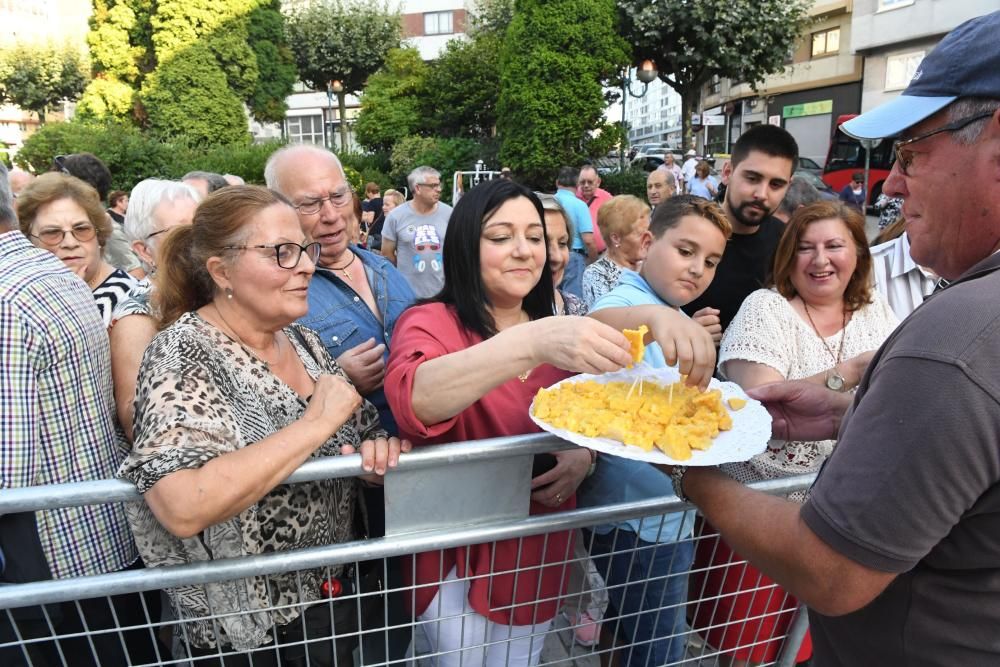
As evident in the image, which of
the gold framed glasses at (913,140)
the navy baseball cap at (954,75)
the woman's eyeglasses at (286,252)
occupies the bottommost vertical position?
the woman's eyeglasses at (286,252)

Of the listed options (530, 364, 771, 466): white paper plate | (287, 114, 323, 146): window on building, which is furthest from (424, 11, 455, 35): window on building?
(530, 364, 771, 466): white paper plate

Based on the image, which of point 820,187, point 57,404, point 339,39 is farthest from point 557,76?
point 339,39

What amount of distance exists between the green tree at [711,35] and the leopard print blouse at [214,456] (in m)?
16.8

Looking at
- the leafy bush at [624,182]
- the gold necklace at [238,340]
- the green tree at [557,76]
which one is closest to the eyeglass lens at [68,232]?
the gold necklace at [238,340]

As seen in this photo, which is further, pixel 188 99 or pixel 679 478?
pixel 188 99

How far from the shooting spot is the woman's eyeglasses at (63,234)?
10.6 feet

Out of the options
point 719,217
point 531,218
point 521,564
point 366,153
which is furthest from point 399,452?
point 366,153

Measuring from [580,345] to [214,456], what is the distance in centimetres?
93

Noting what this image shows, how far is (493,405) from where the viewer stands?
2.01 m

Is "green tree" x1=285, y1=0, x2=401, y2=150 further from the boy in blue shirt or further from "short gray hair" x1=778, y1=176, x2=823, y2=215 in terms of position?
the boy in blue shirt

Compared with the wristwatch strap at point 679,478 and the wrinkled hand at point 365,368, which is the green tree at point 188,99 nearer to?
the wrinkled hand at point 365,368

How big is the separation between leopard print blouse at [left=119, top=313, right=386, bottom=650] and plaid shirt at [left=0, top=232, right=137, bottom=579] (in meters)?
0.45

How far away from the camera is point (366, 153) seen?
2461 cm

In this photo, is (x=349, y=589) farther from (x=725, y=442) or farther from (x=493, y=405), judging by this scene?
(x=725, y=442)
